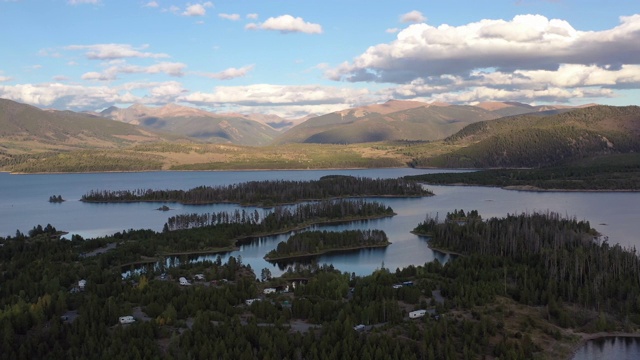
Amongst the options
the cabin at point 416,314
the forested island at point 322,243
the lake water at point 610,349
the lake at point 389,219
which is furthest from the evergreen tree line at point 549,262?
the forested island at point 322,243

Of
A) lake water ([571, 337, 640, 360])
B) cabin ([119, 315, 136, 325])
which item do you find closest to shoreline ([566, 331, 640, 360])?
lake water ([571, 337, 640, 360])

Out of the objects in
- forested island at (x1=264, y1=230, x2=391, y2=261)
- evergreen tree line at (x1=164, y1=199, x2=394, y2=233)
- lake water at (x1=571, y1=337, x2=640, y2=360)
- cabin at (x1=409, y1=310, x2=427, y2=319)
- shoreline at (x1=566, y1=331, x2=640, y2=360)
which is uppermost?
evergreen tree line at (x1=164, y1=199, x2=394, y2=233)

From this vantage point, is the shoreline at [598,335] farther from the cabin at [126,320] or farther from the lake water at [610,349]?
the cabin at [126,320]

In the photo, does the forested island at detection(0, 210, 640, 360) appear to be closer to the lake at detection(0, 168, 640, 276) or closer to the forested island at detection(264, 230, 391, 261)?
the lake at detection(0, 168, 640, 276)

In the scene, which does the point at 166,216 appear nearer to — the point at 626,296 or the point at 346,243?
the point at 346,243

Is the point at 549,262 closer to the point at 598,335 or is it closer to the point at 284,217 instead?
the point at 598,335

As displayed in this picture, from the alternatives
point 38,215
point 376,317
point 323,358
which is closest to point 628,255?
point 376,317
